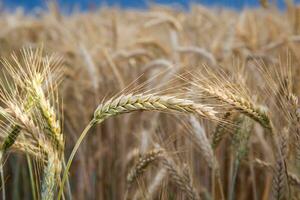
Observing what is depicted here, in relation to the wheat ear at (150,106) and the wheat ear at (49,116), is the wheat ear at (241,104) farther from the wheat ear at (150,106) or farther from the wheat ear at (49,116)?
the wheat ear at (49,116)

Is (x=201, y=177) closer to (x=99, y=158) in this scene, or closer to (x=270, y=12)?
(x=99, y=158)

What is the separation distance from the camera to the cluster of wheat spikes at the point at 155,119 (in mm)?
1221

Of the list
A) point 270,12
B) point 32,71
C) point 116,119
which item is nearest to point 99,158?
point 116,119

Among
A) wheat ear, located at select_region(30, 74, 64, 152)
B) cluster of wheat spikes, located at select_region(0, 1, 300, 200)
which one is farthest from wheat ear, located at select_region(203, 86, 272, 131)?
wheat ear, located at select_region(30, 74, 64, 152)

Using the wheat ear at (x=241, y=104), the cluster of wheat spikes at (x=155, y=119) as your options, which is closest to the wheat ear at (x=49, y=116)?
the cluster of wheat spikes at (x=155, y=119)

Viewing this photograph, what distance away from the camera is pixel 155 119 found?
7.43ft

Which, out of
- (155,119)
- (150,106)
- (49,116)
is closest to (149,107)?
(150,106)

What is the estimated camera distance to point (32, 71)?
4.36ft

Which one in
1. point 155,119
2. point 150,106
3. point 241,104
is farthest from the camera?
point 155,119

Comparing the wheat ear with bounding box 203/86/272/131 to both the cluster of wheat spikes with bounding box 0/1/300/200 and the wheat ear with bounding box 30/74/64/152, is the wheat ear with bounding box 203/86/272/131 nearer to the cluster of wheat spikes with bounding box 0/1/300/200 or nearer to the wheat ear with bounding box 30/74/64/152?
the cluster of wheat spikes with bounding box 0/1/300/200

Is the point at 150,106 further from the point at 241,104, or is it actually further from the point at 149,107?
the point at 241,104

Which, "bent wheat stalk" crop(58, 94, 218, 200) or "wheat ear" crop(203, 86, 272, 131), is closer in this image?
"bent wheat stalk" crop(58, 94, 218, 200)

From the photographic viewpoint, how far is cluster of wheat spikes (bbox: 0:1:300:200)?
1.22m

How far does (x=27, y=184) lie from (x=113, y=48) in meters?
1.63
